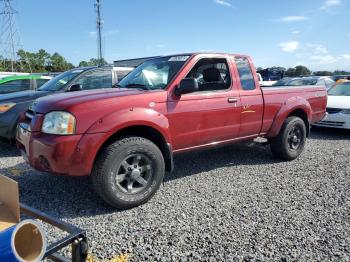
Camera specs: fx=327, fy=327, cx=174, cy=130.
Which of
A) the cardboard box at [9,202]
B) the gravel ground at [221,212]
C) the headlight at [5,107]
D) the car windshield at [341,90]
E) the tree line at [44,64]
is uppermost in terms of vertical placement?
the tree line at [44,64]

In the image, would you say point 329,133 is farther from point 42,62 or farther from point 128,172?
point 42,62

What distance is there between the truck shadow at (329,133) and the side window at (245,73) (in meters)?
3.75

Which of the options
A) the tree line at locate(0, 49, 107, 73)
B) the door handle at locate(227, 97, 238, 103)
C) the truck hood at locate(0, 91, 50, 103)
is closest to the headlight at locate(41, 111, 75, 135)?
the door handle at locate(227, 97, 238, 103)

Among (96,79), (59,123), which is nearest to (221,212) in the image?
(59,123)

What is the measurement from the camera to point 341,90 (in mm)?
9711

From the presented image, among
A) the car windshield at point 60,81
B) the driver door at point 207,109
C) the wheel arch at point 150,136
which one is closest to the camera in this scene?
the wheel arch at point 150,136

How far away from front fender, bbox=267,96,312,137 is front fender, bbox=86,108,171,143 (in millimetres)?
2242

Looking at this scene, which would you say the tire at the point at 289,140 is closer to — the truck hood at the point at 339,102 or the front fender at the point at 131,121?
the front fender at the point at 131,121

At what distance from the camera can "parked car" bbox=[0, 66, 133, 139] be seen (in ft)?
19.5

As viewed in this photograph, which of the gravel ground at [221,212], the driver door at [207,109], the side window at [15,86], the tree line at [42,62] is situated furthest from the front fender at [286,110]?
the tree line at [42,62]

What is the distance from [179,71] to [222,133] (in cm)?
110

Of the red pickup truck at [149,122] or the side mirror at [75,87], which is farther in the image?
the side mirror at [75,87]

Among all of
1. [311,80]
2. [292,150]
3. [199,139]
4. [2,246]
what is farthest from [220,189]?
[311,80]

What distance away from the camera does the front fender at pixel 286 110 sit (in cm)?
545
